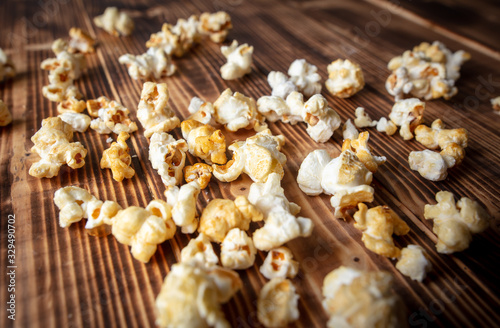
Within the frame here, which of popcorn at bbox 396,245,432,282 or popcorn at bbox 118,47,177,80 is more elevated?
popcorn at bbox 118,47,177,80

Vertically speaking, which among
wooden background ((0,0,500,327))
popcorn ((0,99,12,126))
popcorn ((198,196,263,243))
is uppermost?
popcorn ((0,99,12,126))

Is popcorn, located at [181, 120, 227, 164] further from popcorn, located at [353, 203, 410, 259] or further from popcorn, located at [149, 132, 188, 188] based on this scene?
popcorn, located at [353, 203, 410, 259]

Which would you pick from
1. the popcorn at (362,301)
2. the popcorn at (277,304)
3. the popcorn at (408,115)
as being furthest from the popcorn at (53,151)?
the popcorn at (408,115)

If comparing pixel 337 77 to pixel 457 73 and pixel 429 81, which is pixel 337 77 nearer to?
pixel 429 81

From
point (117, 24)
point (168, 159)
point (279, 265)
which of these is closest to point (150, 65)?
point (117, 24)

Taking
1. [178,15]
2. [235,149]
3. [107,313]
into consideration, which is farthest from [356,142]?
[178,15]

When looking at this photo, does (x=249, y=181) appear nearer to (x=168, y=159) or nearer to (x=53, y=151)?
(x=168, y=159)

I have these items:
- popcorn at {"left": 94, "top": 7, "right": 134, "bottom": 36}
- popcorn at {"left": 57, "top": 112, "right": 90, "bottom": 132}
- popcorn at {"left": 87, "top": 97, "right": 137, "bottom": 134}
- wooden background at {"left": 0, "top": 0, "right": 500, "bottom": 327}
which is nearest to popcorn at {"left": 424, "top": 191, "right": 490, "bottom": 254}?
wooden background at {"left": 0, "top": 0, "right": 500, "bottom": 327}
